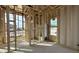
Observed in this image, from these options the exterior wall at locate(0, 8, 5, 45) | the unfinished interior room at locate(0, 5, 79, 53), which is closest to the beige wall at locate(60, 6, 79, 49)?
the unfinished interior room at locate(0, 5, 79, 53)

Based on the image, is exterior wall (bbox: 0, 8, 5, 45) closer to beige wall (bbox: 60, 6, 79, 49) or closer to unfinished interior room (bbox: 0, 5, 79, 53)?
unfinished interior room (bbox: 0, 5, 79, 53)

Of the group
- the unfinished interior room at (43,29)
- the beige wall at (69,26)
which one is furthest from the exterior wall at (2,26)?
the beige wall at (69,26)

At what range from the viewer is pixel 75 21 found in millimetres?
9797

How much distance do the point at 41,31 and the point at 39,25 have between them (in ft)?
1.86

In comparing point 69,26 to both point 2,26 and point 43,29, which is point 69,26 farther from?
point 43,29

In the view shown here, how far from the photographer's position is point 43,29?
53.2 feet

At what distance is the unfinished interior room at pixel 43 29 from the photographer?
964 cm

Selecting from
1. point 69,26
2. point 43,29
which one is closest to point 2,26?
point 43,29

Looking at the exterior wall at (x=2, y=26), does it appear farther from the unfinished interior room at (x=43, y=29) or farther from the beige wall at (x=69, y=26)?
the beige wall at (x=69, y=26)

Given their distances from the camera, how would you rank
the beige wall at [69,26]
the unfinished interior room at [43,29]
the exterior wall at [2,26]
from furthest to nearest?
1. the exterior wall at [2,26]
2. the beige wall at [69,26]
3. the unfinished interior room at [43,29]

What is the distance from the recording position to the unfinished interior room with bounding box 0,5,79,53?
9.64m
